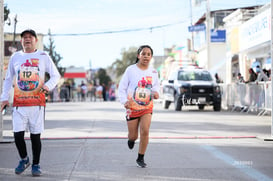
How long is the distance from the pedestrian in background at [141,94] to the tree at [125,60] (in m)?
89.3

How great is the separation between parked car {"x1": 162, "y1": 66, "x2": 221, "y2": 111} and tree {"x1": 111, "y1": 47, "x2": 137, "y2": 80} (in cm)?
7339

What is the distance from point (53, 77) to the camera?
6.52 metres

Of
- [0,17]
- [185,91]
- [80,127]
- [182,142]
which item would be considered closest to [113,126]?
[80,127]

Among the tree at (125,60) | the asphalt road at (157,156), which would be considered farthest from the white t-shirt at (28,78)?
the tree at (125,60)

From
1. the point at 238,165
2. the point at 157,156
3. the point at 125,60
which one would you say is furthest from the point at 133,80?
the point at 125,60

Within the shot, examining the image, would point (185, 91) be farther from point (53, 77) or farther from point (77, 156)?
point (53, 77)

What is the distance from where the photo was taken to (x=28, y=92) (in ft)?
20.7

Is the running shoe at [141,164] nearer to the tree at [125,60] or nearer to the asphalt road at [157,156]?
the asphalt road at [157,156]

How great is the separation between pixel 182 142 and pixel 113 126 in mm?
4069

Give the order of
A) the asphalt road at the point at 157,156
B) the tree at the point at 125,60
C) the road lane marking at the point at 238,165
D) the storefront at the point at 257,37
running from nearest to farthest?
the road lane marking at the point at 238,165 < the asphalt road at the point at 157,156 < the storefront at the point at 257,37 < the tree at the point at 125,60

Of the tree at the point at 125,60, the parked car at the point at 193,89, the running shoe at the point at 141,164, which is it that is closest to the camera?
the running shoe at the point at 141,164

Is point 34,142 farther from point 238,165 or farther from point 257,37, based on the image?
point 257,37

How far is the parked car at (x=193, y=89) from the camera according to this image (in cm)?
2150

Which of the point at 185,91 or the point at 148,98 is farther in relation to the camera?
Result: the point at 185,91
